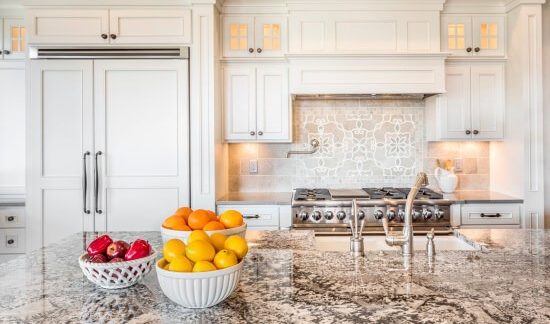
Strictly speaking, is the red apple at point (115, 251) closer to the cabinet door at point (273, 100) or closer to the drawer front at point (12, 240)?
the cabinet door at point (273, 100)

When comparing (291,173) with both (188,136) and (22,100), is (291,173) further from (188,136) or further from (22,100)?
(22,100)

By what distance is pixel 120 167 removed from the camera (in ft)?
10.8

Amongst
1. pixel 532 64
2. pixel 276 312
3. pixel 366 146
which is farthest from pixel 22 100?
pixel 532 64

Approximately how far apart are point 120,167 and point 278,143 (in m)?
1.39

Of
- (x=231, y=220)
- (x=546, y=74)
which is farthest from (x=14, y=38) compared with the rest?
(x=546, y=74)

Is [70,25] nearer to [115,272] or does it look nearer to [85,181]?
[85,181]

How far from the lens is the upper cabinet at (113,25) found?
3268 mm

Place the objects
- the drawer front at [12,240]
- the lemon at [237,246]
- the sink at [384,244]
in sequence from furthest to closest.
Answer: the drawer front at [12,240], the sink at [384,244], the lemon at [237,246]

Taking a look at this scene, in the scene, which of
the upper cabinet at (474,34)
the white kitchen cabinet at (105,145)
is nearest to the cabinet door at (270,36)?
the white kitchen cabinet at (105,145)

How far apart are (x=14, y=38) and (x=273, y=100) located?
222cm

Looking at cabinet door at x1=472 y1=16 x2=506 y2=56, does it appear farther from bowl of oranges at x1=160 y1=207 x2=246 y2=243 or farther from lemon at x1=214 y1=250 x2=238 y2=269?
lemon at x1=214 y1=250 x2=238 y2=269

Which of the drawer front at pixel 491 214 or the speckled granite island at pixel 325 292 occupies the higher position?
the speckled granite island at pixel 325 292

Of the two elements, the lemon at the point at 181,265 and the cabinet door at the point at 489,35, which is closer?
the lemon at the point at 181,265

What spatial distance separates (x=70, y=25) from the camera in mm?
3277
